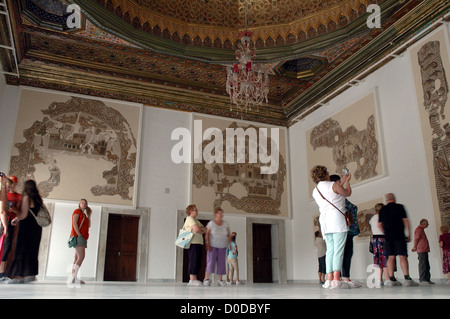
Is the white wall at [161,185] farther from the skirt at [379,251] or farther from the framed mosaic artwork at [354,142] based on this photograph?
the skirt at [379,251]

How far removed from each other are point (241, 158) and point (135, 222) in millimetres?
3965

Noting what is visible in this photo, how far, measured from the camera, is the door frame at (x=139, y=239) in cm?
1052

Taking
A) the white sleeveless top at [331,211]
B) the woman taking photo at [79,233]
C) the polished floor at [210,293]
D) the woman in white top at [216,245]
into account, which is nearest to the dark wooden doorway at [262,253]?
the woman in white top at [216,245]

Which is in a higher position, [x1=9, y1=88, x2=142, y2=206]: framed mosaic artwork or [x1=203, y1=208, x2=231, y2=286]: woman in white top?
[x1=9, y1=88, x2=142, y2=206]: framed mosaic artwork

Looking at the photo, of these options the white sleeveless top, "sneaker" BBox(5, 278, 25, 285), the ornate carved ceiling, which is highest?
the ornate carved ceiling

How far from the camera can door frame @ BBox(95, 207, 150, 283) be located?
414 inches

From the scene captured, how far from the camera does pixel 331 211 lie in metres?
4.24

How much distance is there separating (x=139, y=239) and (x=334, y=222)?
803cm

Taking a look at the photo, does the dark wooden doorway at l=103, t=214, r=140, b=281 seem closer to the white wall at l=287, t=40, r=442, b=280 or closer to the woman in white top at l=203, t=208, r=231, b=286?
the woman in white top at l=203, t=208, r=231, b=286

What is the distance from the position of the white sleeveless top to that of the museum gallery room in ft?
13.3

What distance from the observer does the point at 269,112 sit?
13.8m

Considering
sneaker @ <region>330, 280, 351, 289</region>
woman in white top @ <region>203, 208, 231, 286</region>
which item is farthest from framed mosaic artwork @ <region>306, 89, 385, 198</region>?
sneaker @ <region>330, 280, 351, 289</region>

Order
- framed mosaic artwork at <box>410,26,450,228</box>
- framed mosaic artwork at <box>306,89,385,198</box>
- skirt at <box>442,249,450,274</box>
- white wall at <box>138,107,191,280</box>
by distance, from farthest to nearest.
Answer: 1. white wall at <box>138,107,191,280</box>
2. framed mosaic artwork at <box>306,89,385,198</box>
3. framed mosaic artwork at <box>410,26,450,228</box>
4. skirt at <box>442,249,450,274</box>
